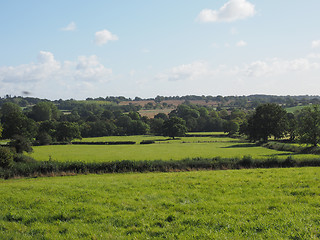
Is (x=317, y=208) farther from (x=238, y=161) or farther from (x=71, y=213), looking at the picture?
(x=238, y=161)

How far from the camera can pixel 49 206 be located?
520 inches

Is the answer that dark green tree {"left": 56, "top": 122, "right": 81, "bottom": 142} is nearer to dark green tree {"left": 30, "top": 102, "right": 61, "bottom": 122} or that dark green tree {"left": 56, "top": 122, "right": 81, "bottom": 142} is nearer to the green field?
the green field

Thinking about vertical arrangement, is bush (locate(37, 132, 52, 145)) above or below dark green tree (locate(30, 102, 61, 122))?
below

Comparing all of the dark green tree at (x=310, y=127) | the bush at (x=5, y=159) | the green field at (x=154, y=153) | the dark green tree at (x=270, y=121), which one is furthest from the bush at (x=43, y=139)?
the dark green tree at (x=310, y=127)

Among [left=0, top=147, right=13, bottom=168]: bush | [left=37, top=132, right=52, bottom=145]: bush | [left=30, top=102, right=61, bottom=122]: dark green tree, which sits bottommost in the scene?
[left=37, top=132, right=52, bottom=145]: bush

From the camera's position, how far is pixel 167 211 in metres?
12.2

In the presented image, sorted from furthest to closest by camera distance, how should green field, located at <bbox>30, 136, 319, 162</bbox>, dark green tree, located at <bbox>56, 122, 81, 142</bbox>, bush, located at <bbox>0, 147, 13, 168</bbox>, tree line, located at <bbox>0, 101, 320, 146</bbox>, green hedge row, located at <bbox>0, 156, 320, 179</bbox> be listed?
dark green tree, located at <bbox>56, 122, 81, 142</bbox>
tree line, located at <bbox>0, 101, 320, 146</bbox>
green field, located at <bbox>30, 136, 319, 162</bbox>
bush, located at <bbox>0, 147, 13, 168</bbox>
green hedge row, located at <bbox>0, 156, 320, 179</bbox>

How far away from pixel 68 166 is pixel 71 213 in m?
23.9

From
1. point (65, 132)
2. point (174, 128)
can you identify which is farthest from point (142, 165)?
point (174, 128)

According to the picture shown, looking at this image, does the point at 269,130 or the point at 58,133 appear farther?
the point at 58,133

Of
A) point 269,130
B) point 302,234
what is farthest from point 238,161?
point 269,130

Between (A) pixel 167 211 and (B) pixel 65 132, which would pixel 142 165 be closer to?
(A) pixel 167 211

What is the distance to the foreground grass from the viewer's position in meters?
9.84

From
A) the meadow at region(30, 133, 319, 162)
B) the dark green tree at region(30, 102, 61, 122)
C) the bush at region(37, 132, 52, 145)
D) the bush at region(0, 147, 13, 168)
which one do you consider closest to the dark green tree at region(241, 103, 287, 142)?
the meadow at region(30, 133, 319, 162)
